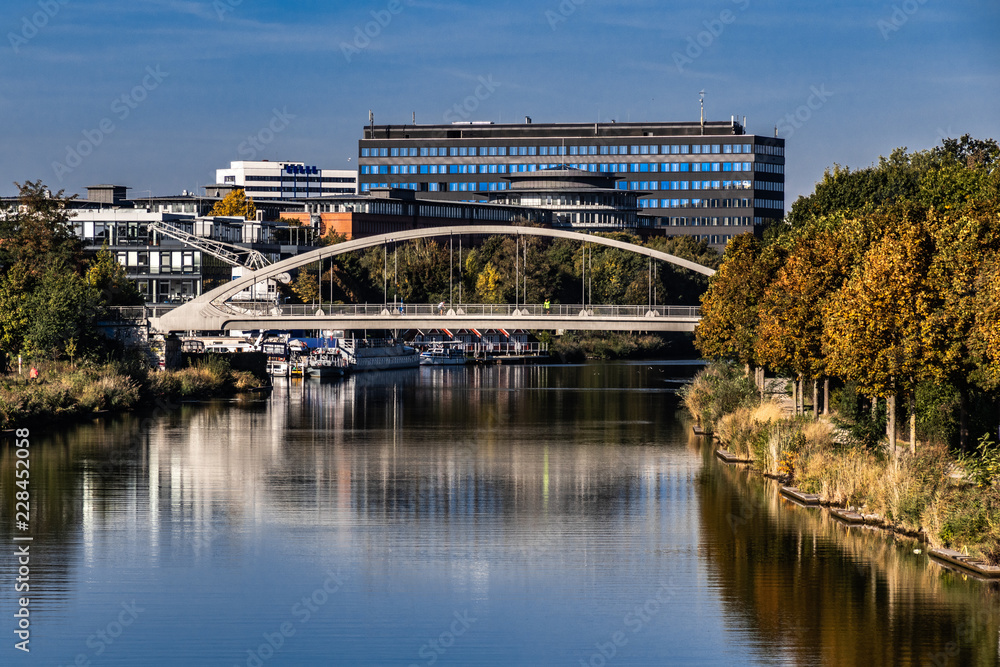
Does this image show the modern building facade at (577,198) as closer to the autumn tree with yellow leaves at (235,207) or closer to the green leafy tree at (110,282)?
the autumn tree with yellow leaves at (235,207)

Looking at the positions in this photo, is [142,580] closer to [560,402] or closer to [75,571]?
[75,571]

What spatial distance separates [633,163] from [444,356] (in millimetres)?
68539

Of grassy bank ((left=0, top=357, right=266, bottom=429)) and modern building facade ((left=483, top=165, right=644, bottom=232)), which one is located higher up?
modern building facade ((left=483, top=165, right=644, bottom=232))

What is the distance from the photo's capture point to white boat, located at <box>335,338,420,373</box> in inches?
3922

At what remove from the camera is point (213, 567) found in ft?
89.0

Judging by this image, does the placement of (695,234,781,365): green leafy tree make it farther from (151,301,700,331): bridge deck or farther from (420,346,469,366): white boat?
(420,346,469,366): white boat

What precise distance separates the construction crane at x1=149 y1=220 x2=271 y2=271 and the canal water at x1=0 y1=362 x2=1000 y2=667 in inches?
2027

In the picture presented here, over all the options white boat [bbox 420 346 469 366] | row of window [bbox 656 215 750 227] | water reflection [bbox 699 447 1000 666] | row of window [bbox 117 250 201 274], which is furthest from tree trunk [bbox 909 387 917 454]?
row of window [bbox 656 215 750 227]

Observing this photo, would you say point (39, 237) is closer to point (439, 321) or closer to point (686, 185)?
point (439, 321)

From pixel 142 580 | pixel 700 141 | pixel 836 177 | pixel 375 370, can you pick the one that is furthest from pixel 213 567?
pixel 700 141

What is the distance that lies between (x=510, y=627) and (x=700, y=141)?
511ft

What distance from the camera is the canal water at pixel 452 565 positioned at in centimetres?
2158

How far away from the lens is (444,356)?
115 meters

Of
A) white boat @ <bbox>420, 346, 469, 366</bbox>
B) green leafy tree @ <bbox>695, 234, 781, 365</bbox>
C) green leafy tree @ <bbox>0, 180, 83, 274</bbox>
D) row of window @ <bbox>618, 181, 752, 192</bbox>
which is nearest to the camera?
green leafy tree @ <bbox>695, 234, 781, 365</bbox>
